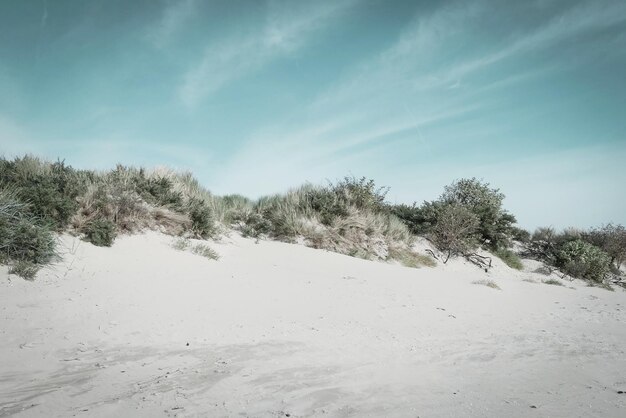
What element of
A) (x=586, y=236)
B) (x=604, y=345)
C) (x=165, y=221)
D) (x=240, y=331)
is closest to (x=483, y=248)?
(x=586, y=236)

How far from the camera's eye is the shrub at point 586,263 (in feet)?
45.4

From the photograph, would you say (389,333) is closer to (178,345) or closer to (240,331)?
(240,331)

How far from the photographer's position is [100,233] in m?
6.34

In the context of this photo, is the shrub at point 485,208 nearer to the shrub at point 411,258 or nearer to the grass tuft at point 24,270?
the shrub at point 411,258

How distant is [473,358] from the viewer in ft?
11.4

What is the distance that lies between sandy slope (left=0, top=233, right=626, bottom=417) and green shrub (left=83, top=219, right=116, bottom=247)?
0.30 metres

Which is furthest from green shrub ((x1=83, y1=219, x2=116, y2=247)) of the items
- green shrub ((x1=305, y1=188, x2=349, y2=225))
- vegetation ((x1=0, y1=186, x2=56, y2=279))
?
green shrub ((x1=305, y1=188, x2=349, y2=225))

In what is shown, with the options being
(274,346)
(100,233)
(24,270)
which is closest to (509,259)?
(274,346)

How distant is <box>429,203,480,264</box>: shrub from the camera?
1359cm

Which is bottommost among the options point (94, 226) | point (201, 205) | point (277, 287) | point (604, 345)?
point (604, 345)

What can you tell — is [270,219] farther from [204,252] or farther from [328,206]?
[204,252]

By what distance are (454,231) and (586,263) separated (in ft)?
17.6

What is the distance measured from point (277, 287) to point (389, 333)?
89.5 inches

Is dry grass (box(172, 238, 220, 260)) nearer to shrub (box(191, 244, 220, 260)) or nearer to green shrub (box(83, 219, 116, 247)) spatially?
Result: shrub (box(191, 244, 220, 260))
